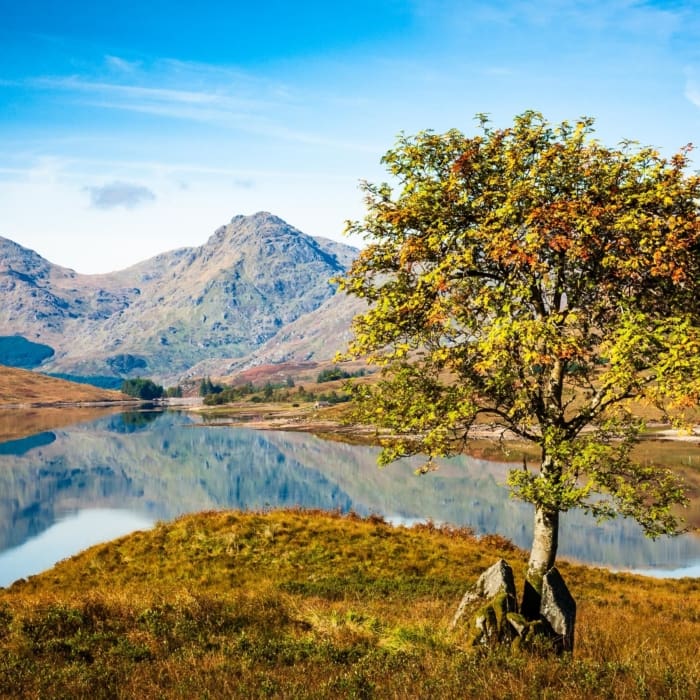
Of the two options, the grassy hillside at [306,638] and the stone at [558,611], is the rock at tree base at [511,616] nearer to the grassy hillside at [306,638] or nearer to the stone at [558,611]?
the stone at [558,611]

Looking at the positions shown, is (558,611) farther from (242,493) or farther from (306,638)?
(242,493)

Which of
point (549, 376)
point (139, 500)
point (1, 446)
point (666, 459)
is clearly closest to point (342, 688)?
point (549, 376)

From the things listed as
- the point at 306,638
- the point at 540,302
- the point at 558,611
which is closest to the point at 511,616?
the point at 558,611

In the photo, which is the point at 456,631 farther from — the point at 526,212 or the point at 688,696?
the point at 526,212

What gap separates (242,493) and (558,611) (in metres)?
91.9

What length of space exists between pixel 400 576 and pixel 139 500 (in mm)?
75951

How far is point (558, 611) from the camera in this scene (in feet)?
53.3

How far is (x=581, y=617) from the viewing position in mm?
22031

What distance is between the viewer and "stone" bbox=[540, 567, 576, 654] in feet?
52.0

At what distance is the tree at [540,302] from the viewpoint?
16.4 metres

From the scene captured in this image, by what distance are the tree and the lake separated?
30252 millimetres

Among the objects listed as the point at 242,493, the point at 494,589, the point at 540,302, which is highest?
the point at 540,302

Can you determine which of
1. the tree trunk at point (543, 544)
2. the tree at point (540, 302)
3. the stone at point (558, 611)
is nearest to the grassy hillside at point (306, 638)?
the stone at point (558, 611)

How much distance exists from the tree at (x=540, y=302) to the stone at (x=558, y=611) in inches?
20.7
